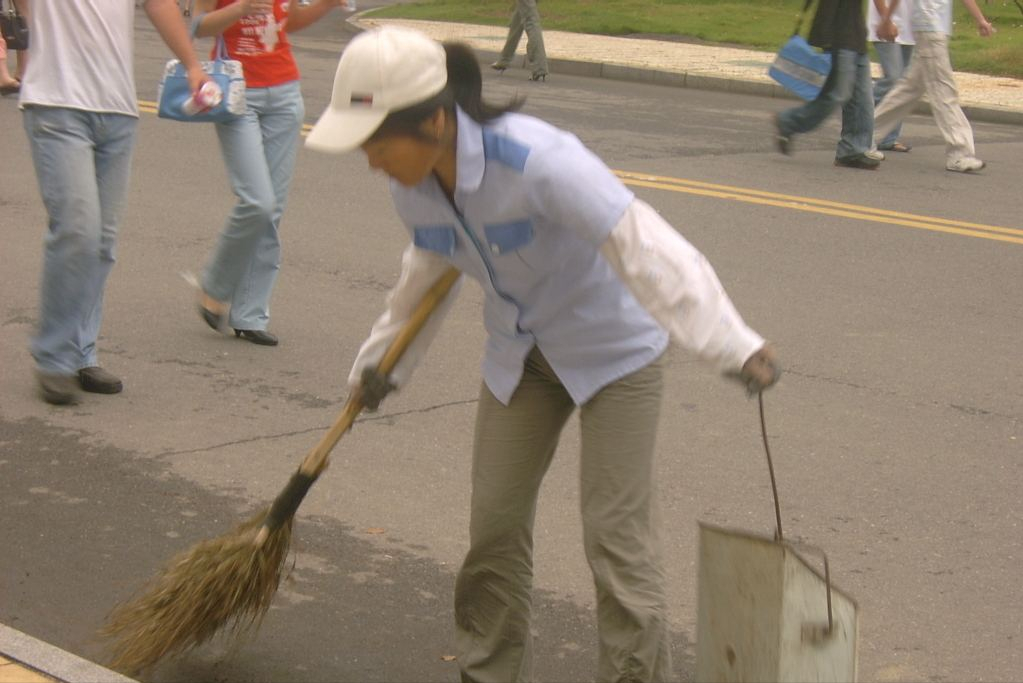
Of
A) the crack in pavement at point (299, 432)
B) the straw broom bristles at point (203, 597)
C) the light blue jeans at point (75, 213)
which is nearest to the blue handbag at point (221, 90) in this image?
the light blue jeans at point (75, 213)

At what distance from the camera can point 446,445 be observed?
5469mm

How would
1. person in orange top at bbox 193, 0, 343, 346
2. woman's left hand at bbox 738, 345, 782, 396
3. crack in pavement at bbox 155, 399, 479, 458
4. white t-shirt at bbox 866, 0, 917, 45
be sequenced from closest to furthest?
1. woman's left hand at bbox 738, 345, 782, 396
2. crack in pavement at bbox 155, 399, 479, 458
3. person in orange top at bbox 193, 0, 343, 346
4. white t-shirt at bbox 866, 0, 917, 45

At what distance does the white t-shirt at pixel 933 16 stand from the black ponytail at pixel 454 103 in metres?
8.53

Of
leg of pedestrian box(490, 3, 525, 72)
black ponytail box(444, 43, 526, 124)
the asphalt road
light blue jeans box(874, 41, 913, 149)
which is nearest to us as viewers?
black ponytail box(444, 43, 526, 124)

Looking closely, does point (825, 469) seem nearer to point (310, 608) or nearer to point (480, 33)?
point (310, 608)

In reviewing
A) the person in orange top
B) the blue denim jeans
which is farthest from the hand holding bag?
the blue denim jeans

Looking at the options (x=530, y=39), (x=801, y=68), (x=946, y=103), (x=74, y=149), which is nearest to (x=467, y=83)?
(x=74, y=149)

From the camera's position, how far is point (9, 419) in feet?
18.4

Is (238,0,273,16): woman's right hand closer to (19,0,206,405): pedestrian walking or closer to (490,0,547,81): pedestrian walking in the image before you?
(19,0,206,405): pedestrian walking

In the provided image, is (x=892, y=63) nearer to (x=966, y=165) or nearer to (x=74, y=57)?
(x=966, y=165)

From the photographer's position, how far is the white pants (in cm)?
1111

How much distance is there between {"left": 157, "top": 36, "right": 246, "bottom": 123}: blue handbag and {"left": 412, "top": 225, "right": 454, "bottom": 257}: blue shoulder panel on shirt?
2816 mm

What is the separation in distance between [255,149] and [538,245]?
3.24 metres

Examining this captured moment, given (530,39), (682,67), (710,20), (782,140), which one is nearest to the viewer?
(782,140)
